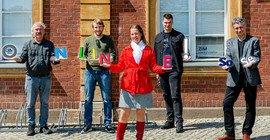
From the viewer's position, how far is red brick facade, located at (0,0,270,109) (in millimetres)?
7066

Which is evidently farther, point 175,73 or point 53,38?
point 53,38

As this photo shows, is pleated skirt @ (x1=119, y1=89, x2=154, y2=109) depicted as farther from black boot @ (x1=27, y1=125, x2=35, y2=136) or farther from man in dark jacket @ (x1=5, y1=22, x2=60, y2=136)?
black boot @ (x1=27, y1=125, x2=35, y2=136)

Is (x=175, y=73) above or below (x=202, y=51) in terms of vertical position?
below

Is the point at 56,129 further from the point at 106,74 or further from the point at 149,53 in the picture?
the point at 149,53

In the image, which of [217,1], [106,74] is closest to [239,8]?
[217,1]

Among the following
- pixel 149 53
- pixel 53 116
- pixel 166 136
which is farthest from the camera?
pixel 53 116

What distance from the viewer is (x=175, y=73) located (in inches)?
223

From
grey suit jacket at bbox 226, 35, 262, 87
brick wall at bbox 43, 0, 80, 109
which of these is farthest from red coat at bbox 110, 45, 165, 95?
brick wall at bbox 43, 0, 80, 109

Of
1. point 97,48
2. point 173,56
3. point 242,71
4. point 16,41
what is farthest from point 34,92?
point 242,71

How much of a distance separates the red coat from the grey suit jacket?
3.67 feet

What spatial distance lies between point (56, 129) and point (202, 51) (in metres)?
3.71

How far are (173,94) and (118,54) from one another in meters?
1.95

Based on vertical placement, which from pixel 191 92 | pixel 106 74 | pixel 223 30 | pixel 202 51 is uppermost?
pixel 223 30

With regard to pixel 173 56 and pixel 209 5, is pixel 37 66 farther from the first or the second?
pixel 209 5
